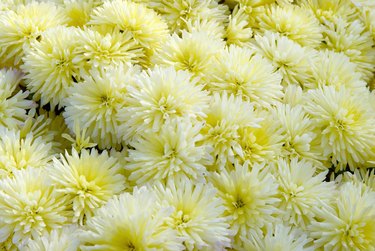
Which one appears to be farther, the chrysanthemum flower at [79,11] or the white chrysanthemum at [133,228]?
the chrysanthemum flower at [79,11]

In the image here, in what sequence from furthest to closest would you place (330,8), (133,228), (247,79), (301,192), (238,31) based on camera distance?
1. (330,8)
2. (238,31)
3. (247,79)
4. (301,192)
5. (133,228)

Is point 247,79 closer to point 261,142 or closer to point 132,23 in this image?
point 261,142

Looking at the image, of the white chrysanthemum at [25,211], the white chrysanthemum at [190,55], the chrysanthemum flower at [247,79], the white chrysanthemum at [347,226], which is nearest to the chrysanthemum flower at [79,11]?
the white chrysanthemum at [190,55]

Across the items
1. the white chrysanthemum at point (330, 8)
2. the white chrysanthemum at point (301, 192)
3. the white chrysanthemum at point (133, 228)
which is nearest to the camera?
the white chrysanthemum at point (133, 228)

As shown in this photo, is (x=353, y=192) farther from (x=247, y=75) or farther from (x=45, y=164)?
(x=45, y=164)

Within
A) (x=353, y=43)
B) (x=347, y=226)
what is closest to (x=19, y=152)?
(x=347, y=226)

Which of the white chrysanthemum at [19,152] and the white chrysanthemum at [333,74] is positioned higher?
the white chrysanthemum at [333,74]

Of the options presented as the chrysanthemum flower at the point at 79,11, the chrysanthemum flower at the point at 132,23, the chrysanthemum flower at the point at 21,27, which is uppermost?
the chrysanthemum flower at the point at 132,23

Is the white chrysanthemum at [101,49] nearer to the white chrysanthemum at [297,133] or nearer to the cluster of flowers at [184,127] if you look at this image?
the cluster of flowers at [184,127]
